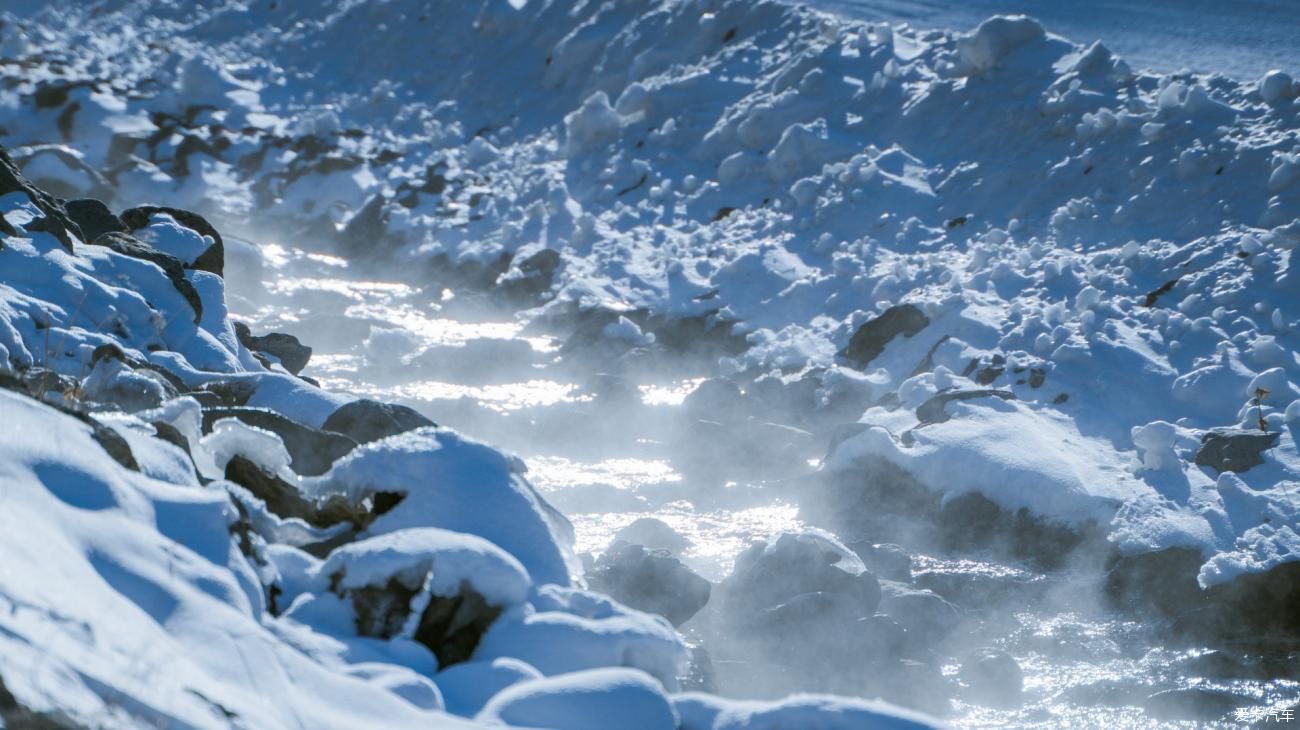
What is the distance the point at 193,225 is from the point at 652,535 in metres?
3.26

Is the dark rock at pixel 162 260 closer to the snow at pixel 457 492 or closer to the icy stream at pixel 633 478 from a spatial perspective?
the icy stream at pixel 633 478

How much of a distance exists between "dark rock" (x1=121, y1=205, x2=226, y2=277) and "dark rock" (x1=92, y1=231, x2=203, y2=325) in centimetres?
65

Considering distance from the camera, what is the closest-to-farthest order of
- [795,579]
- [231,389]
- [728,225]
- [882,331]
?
[231,389] → [795,579] → [882,331] → [728,225]

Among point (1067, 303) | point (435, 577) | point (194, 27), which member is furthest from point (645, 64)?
point (435, 577)

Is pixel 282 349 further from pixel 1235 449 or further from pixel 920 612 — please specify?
pixel 1235 449

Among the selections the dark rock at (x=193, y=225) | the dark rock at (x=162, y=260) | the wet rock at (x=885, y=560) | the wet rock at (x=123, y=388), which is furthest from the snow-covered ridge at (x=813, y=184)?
the wet rock at (x=123, y=388)

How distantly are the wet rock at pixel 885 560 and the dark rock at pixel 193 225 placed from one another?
3.86 metres

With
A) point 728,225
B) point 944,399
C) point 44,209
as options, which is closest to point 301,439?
point 44,209

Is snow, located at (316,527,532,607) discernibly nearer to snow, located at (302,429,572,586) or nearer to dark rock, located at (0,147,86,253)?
snow, located at (302,429,572,586)

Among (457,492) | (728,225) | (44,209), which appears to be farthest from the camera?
(728,225)

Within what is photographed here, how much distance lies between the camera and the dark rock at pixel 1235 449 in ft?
24.6

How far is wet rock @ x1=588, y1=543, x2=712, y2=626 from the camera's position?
6.29m

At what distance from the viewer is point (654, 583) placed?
6352mm

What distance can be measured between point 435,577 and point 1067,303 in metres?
6.38
